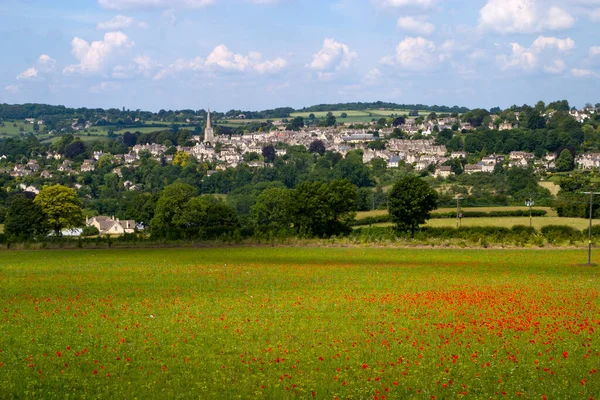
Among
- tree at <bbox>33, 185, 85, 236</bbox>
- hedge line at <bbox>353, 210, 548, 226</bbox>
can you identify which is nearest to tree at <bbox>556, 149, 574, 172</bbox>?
hedge line at <bbox>353, 210, 548, 226</bbox>

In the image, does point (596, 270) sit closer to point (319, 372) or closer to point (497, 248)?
point (497, 248)

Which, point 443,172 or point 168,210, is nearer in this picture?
point 168,210

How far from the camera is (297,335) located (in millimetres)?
20875

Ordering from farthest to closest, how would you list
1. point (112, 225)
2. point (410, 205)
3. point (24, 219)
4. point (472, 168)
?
point (472, 168) < point (112, 225) < point (24, 219) < point (410, 205)

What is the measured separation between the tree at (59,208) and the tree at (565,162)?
384 ft

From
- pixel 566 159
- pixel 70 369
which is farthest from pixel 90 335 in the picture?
pixel 566 159

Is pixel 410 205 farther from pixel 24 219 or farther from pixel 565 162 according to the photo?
pixel 565 162

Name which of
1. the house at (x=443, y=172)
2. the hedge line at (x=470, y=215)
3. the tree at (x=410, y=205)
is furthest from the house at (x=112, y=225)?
the house at (x=443, y=172)

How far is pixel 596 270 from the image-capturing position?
4247 cm

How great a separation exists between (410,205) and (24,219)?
4172cm

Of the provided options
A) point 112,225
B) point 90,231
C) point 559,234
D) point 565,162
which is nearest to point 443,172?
point 565,162

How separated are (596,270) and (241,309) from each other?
25785 mm

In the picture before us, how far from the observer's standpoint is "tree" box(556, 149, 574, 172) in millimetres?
166500

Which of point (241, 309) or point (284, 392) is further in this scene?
point (241, 309)
